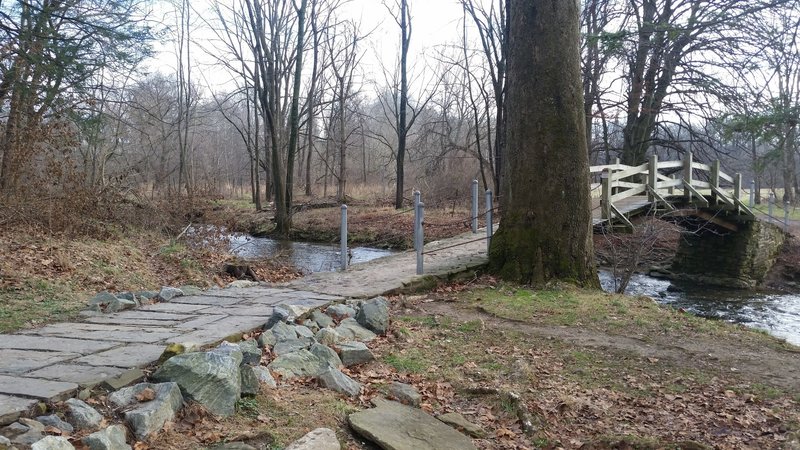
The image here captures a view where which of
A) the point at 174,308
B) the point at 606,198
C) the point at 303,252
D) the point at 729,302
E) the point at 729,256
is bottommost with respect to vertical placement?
the point at 729,302

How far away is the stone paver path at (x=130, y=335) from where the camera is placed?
326 centimetres

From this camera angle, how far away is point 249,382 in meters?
3.57

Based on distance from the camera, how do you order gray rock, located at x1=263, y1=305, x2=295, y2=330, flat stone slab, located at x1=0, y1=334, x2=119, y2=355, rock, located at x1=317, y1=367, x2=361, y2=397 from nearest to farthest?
rock, located at x1=317, y1=367, x2=361, y2=397 < flat stone slab, located at x1=0, y1=334, x2=119, y2=355 < gray rock, located at x1=263, y1=305, x2=295, y2=330

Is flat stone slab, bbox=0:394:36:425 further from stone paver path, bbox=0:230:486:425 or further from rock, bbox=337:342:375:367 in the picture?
rock, bbox=337:342:375:367

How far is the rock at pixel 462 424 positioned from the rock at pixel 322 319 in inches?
75.0

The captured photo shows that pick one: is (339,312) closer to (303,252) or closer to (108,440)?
(108,440)

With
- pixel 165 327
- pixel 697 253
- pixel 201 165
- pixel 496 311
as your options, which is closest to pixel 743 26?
pixel 697 253

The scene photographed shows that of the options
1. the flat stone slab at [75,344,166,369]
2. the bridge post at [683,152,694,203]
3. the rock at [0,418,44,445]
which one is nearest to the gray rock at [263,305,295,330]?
the flat stone slab at [75,344,166,369]

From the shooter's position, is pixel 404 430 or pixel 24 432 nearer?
pixel 24 432

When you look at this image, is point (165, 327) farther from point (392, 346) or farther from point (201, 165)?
point (201, 165)

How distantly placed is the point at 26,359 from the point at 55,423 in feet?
4.15

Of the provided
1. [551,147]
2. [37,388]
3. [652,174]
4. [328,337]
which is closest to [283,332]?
[328,337]

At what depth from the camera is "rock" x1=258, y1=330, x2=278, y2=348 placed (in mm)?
4559

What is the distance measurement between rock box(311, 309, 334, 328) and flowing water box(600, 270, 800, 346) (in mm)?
8102
